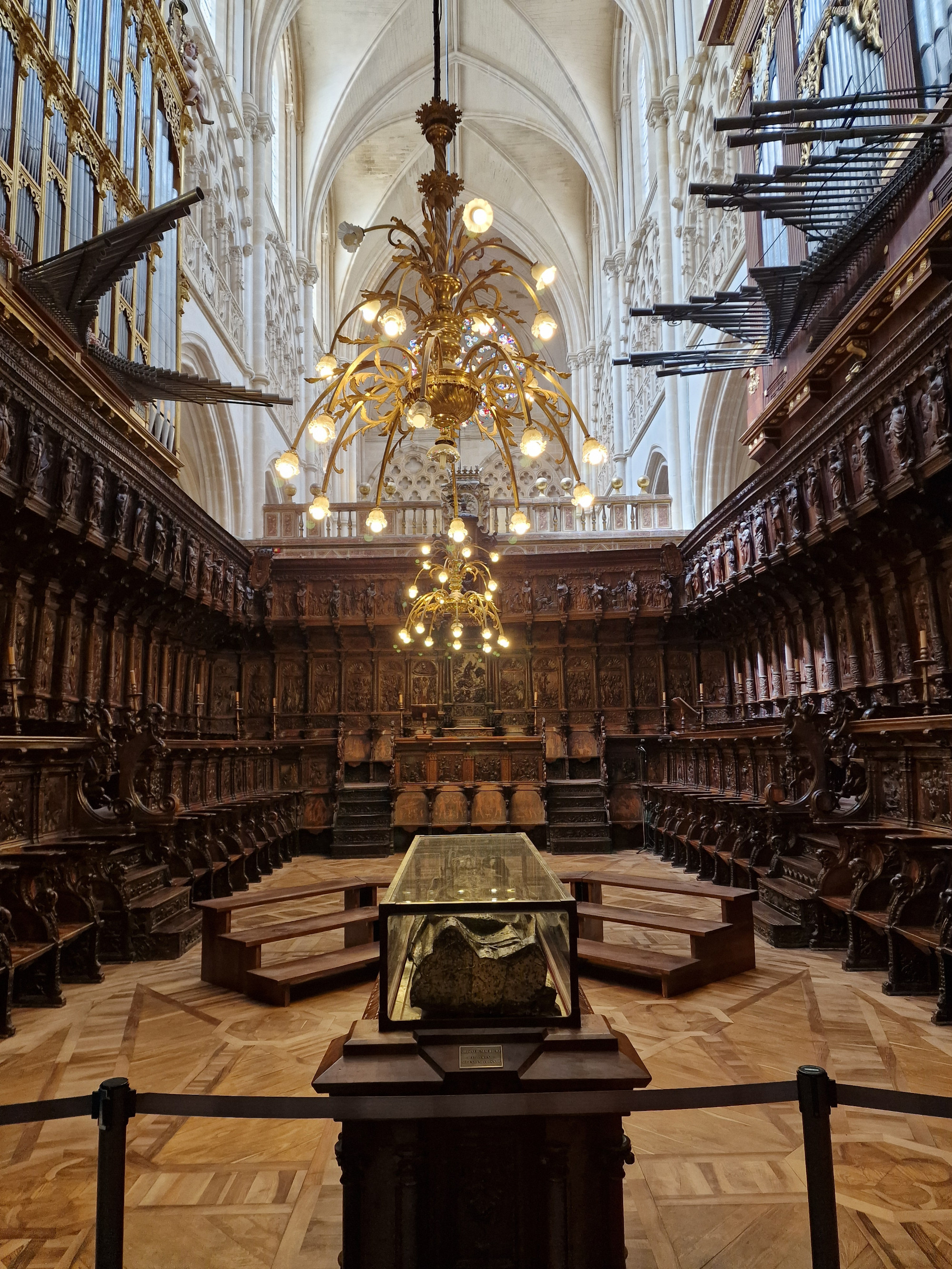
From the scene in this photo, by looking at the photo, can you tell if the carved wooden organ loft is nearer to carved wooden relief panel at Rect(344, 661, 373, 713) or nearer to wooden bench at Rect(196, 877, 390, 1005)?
carved wooden relief panel at Rect(344, 661, 373, 713)

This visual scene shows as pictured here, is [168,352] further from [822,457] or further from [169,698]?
[822,457]

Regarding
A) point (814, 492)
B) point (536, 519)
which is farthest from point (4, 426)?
point (536, 519)

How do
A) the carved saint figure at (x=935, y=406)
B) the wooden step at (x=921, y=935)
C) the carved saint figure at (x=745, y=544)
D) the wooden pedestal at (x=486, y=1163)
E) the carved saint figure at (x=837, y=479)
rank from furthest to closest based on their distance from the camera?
1. the carved saint figure at (x=745, y=544)
2. the carved saint figure at (x=837, y=479)
3. the carved saint figure at (x=935, y=406)
4. the wooden step at (x=921, y=935)
5. the wooden pedestal at (x=486, y=1163)

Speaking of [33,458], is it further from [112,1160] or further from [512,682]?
[512,682]

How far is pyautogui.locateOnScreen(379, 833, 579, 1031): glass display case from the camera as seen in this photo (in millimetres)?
2314

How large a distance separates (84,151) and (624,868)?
1127cm

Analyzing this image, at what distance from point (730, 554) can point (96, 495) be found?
807 centimetres

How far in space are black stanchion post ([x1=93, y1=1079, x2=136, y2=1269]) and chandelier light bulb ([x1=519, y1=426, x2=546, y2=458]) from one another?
4.66 metres

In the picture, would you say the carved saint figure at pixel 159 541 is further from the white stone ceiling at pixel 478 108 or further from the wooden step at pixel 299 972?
the white stone ceiling at pixel 478 108

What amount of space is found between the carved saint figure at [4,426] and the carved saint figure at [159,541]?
3041mm

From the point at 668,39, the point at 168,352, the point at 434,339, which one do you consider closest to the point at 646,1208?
the point at 434,339

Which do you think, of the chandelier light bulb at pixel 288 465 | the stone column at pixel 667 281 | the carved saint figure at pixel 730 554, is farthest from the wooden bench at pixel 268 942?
the stone column at pixel 667 281

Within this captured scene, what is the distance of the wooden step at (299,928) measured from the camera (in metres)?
5.06

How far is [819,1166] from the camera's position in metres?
1.76
